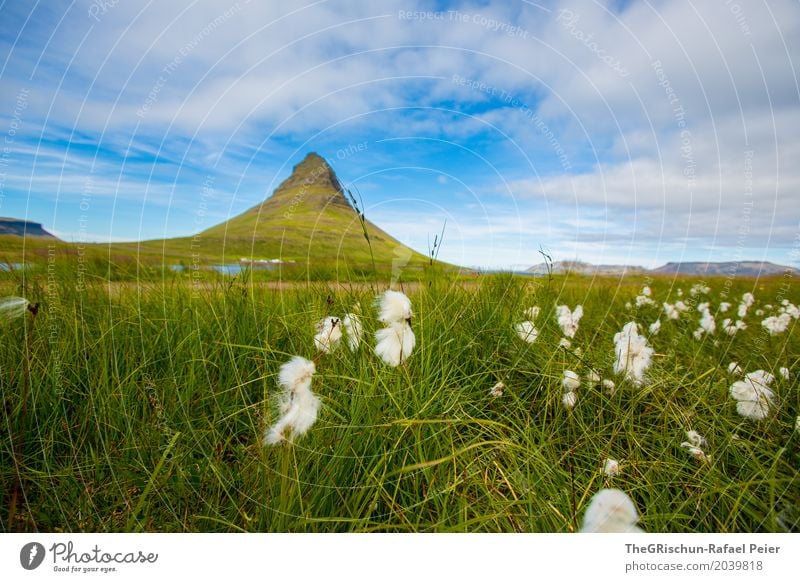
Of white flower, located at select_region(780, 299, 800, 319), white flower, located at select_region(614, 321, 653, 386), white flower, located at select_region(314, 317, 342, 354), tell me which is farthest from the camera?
white flower, located at select_region(780, 299, 800, 319)

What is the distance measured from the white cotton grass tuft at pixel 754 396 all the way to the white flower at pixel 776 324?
1827 mm

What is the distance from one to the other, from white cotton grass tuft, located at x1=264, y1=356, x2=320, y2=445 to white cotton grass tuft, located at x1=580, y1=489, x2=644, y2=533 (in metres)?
0.92

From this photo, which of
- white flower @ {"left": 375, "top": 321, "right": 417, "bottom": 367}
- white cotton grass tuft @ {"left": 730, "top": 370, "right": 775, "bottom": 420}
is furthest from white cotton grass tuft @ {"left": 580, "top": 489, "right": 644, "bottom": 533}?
white cotton grass tuft @ {"left": 730, "top": 370, "right": 775, "bottom": 420}

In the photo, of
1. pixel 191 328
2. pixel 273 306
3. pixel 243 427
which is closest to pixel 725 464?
pixel 243 427

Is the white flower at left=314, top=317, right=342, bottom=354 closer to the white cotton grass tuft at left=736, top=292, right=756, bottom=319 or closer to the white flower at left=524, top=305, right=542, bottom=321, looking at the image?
the white flower at left=524, top=305, right=542, bottom=321

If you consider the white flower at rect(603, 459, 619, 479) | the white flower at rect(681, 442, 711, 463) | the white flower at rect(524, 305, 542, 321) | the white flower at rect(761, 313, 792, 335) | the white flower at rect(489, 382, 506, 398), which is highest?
the white flower at rect(524, 305, 542, 321)

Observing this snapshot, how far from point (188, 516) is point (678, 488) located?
181cm

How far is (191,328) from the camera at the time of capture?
2.26 m

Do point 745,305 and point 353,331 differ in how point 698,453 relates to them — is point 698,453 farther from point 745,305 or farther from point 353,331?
point 745,305

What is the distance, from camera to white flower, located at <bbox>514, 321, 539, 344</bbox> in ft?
7.32

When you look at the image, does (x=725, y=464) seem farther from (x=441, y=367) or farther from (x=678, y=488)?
(x=441, y=367)

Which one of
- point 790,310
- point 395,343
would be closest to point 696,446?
point 395,343
